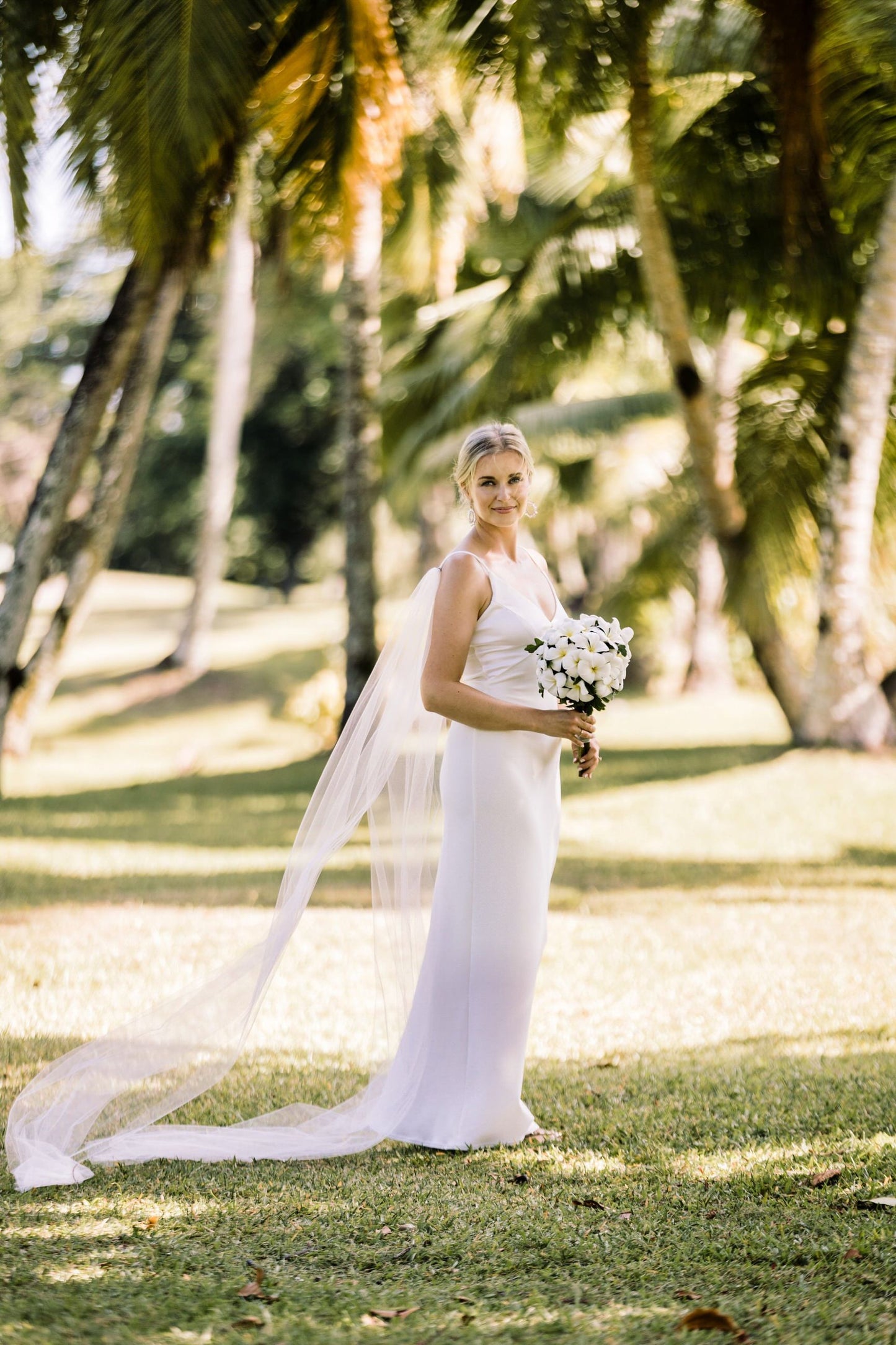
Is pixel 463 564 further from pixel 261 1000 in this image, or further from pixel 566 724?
pixel 261 1000

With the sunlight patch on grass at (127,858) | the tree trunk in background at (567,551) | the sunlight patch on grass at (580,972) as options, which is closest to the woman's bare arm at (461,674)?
the sunlight patch on grass at (580,972)

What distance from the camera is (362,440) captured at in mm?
14688

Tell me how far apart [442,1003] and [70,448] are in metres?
6.88

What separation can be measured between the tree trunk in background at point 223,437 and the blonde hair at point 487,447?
17558 mm

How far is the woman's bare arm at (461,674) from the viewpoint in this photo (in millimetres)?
4555

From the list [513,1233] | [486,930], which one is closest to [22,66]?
[486,930]

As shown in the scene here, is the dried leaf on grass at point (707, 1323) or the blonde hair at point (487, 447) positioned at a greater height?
the blonde hair at point (487, 447)

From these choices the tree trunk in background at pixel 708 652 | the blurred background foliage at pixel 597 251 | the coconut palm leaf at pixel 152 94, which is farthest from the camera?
the tree trunk in background at pixel 708 652

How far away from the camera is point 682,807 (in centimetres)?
1251

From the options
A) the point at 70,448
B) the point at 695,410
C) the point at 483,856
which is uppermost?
the point at 695,410

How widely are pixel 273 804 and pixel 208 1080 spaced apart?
933 cm

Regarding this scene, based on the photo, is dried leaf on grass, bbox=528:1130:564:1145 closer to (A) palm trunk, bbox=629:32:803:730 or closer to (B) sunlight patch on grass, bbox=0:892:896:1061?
(B) sunlight patch on grass, bbox=0:892:896:1061

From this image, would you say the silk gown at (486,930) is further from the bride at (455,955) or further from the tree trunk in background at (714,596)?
the tree trunk in background at (714,596)

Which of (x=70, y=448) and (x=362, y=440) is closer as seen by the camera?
(x=70, y=448)
